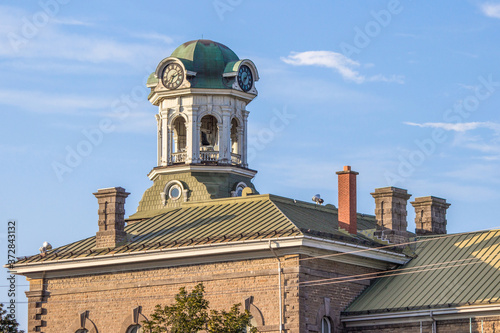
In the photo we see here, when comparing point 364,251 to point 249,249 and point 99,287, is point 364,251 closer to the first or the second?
point 249,249

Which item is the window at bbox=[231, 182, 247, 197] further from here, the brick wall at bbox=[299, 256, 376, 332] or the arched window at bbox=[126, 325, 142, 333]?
the brick wall at bbox=[299, 256, 376, 332]

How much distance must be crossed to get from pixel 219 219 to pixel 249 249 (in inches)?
186

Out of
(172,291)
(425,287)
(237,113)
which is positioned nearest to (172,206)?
(237,113)

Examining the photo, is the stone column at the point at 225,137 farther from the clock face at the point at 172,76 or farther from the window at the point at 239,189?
the clock face at the point at 172,76

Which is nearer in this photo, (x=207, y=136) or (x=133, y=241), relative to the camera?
(x=133, y=241)

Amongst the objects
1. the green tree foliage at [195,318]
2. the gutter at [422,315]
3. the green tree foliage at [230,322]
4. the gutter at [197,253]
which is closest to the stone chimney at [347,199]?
the gutter at [197,253]

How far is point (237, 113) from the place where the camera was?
68000mm

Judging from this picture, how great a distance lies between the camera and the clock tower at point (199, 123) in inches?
2618

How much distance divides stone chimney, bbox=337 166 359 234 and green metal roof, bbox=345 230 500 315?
2620 mm

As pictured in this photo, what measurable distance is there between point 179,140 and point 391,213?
1446 cm

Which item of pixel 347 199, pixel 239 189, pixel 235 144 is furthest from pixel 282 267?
pixel 235 144

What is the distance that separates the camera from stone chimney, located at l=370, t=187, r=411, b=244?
5803cm

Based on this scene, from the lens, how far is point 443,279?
54.4 meters

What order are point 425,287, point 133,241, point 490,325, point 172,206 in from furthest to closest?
point 172,206, point 133,241, point 425,287, point 490,325
